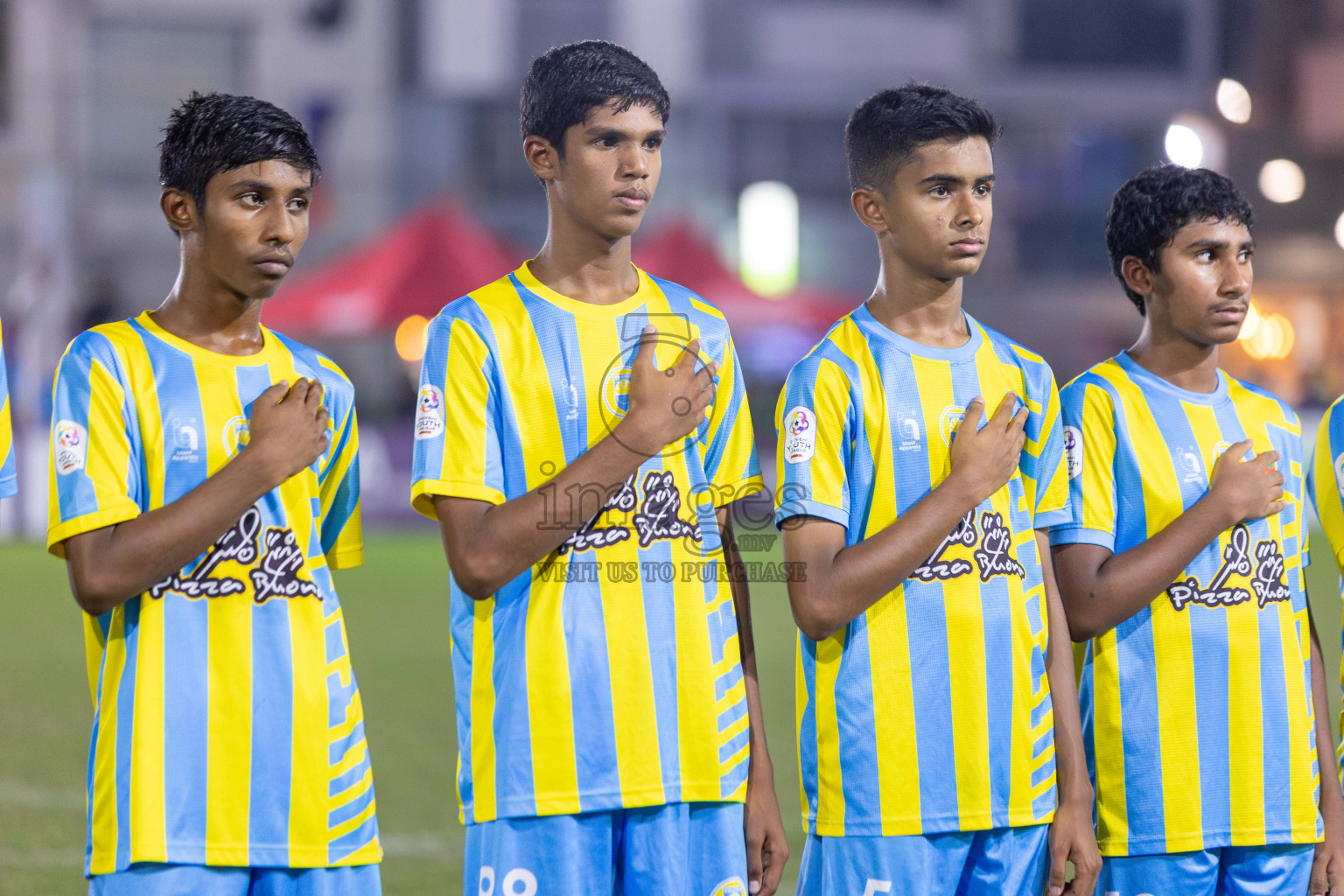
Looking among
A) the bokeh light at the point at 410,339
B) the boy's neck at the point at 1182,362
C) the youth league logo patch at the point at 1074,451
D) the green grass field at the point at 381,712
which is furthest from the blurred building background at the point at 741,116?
the youth league logo patch at the point at 1074,451

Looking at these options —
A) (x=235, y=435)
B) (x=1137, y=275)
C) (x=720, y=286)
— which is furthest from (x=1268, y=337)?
(x=235, y=435)

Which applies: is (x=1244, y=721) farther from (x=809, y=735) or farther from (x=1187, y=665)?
(x=809, y=735)

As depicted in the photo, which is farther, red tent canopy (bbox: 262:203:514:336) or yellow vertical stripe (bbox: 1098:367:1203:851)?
red tent canopy (bbox: 262:203:514:336)

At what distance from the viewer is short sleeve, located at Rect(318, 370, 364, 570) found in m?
2.48

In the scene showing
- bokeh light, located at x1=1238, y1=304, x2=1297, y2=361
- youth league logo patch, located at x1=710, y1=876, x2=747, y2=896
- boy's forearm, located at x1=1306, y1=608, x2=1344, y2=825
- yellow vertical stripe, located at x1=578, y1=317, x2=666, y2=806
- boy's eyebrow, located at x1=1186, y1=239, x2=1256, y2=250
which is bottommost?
youth league logo patch, located at x1=710, y1=876, x2=747, y2=896

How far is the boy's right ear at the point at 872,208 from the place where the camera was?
262 cm

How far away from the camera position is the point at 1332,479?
9.87 feet

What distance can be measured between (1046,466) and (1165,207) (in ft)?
2.11

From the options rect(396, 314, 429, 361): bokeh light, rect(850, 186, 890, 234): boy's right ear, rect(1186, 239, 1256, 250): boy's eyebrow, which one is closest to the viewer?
rect(850, 186, 890, 234): boy's right ear

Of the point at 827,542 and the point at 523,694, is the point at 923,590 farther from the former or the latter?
the point at 523,694

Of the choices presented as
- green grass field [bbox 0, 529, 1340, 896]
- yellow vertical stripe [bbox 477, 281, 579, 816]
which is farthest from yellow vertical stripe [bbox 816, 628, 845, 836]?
green grass field [bbox 0, 529, 1340, 896]

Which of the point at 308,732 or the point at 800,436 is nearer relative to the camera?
the point at 308,732

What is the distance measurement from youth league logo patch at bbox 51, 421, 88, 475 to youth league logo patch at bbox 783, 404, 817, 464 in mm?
1145

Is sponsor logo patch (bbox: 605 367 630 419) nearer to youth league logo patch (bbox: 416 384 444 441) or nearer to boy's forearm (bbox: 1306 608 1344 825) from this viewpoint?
youth league logo patch (bbox: 416 384 444 441)
